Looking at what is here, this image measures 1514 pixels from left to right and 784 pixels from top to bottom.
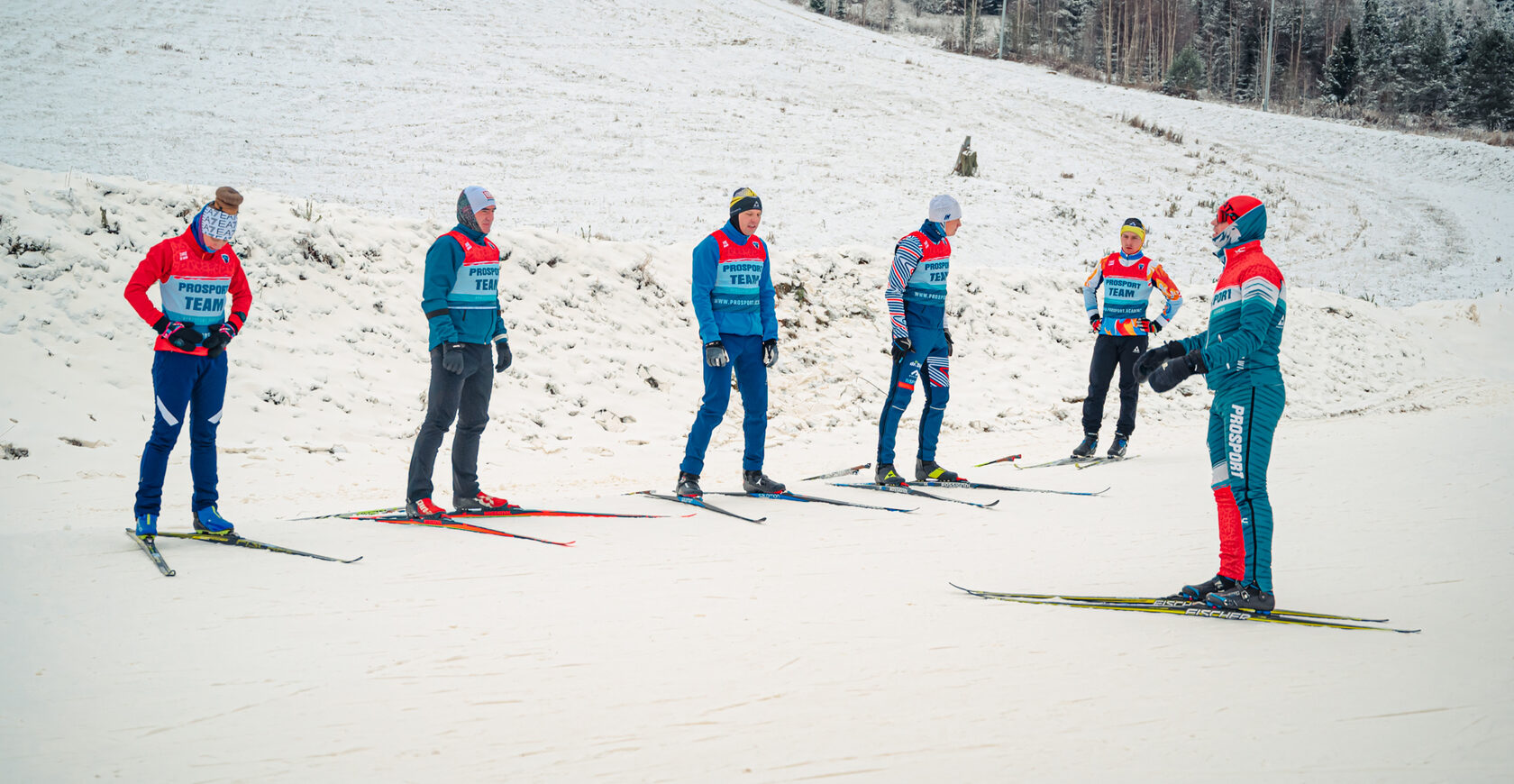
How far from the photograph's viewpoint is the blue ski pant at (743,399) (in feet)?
23.5

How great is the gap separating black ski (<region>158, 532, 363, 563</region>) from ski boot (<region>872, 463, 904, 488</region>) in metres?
4.19

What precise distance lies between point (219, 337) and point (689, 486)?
3321 mm

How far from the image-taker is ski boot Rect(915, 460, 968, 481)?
8008 millimetres

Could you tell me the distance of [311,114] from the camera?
23.7m

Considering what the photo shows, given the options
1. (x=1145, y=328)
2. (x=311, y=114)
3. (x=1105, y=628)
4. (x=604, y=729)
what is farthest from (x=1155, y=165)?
(x=604, y=729)

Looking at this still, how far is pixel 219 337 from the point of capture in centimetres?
564

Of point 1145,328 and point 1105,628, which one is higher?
point 1145,328

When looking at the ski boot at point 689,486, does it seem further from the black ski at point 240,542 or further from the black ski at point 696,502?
the black ski at point 240,542

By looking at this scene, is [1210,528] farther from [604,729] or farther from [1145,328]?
[604,729]

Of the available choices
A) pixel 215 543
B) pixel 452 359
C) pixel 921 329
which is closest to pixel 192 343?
pixel 215 543

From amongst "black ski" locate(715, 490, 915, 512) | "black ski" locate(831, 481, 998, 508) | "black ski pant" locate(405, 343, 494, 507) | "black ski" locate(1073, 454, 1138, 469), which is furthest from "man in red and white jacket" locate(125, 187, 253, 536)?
"black ski" locate(1073, 454, 1138, 469)

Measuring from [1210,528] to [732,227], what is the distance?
4.09 m

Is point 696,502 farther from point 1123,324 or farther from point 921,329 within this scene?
point 1123,324

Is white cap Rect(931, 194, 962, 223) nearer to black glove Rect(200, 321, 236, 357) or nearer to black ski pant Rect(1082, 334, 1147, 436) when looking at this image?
black ski pant Rect(1082, 334, 1147, 436)
